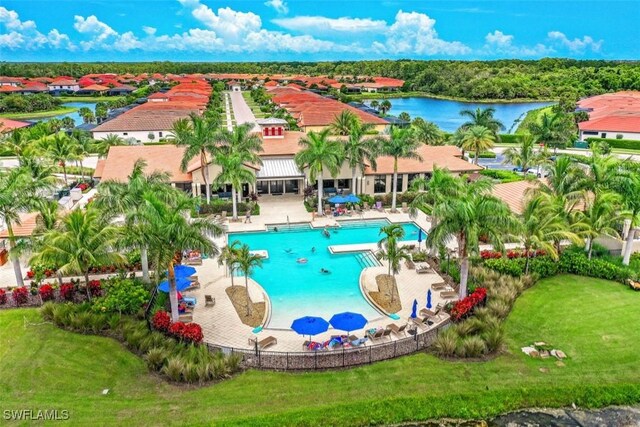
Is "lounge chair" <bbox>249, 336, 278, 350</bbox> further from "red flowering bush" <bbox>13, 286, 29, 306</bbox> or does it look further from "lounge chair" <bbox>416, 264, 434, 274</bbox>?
"red flowering bush" <bbox>13, 286, 29, 306</bbox>

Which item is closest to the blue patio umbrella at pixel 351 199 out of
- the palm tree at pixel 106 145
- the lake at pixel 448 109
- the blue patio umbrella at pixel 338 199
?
the blue patio umbrella at pixel 338 199

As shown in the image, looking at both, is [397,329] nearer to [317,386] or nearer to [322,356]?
[322,356]

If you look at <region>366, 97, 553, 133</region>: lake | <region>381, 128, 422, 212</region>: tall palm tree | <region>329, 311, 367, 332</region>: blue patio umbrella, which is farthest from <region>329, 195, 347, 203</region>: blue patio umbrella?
<region>366, 97, 553, 133</region>: lake

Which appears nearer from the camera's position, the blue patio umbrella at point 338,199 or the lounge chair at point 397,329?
the lounge chair at point 397,329

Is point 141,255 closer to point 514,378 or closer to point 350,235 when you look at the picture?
point 350,235

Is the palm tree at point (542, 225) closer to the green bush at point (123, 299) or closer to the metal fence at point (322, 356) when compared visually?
the metal fence at point (322, 356)

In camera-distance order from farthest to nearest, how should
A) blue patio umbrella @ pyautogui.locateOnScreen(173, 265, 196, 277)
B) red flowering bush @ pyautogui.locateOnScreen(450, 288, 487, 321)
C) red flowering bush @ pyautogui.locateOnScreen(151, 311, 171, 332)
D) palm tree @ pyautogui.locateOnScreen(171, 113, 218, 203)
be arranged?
palm tree @ pyautogui.locateOnScreen(171, 113, 218, 203), blue patio umbrella @ pyautogui.locateOnScreen(173, 265, 196, 277), red flowering bush @ pyautogui.locateOnScreen(450, 288, 487, 321), red flowering bush @ pyautogui.locateOnScreen(151, 311, 171, 332)
